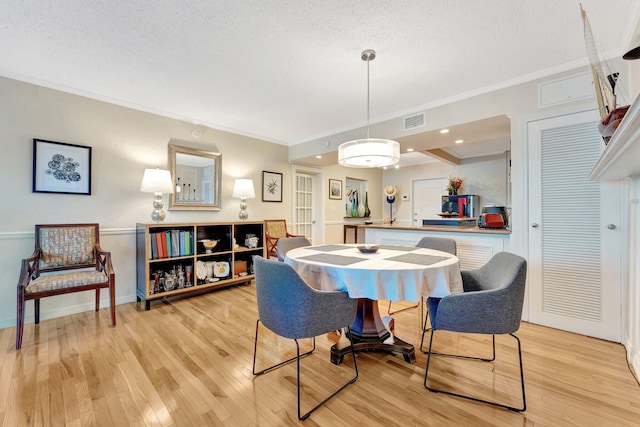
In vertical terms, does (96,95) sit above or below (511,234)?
above

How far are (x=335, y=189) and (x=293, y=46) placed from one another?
3.87 metres

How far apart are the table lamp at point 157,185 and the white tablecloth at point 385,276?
78.5 inches

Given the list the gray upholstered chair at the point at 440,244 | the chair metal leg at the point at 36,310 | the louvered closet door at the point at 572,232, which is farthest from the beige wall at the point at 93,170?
the louvered closet door at the point at 572,232


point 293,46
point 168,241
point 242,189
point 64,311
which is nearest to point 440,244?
point 293,46

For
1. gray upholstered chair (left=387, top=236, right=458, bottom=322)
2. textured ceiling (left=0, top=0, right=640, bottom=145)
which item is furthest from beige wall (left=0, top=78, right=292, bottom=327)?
gray upholstered chair (left=387, top=236, right=458, bottom=322)

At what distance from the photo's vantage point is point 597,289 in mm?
2240

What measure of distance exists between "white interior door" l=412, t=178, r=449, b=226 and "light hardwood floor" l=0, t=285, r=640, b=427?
4361 millimetres

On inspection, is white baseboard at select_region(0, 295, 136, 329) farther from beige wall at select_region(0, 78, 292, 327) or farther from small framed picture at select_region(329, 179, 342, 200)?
small framed picture at select_region(329, 179, 342, 200)

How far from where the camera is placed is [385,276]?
1607 mm

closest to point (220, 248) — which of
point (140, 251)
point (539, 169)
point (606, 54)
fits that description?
point (140, 251)

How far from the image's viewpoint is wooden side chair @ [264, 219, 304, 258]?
4156 mm

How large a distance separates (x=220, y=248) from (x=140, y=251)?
94 centimetres

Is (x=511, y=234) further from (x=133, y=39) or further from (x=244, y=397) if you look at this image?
(x=133, y=39)

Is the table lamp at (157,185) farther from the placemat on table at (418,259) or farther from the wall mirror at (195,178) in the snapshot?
the placemat on table at (418,259)
